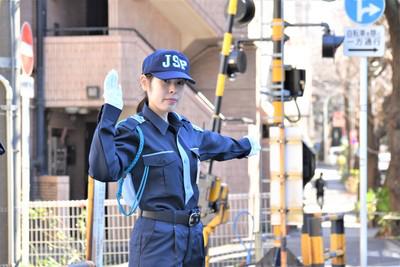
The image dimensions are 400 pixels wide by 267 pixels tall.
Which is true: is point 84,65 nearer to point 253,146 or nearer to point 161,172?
point 253,146

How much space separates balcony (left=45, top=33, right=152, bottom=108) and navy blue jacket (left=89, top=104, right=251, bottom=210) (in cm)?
856

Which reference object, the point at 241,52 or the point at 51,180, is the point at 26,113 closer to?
the point at 241,52

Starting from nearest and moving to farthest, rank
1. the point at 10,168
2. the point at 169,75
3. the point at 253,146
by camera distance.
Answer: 1. the point at 169,75
2. the point at 253,146
3. the point at 10,168

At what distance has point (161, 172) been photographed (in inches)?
131

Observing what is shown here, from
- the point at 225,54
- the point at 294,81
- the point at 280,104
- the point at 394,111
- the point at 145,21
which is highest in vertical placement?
the point at 145,21

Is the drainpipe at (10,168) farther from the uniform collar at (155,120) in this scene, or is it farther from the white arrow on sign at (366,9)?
the white arrow on sign at (366,9)

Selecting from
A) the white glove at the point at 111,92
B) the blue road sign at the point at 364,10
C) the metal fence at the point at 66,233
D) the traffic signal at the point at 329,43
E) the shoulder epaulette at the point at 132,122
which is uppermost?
the blue road sign at the point at 364,10

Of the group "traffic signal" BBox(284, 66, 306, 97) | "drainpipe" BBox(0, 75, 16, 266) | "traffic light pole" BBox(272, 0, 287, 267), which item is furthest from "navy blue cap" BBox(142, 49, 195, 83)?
"traffic signal" BBox(284, 66, 306, 97)

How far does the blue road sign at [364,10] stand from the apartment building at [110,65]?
148 inches

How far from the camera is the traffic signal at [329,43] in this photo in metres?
8.09

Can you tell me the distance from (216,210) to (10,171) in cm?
268

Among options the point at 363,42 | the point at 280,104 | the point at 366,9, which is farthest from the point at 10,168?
the point at 366,9

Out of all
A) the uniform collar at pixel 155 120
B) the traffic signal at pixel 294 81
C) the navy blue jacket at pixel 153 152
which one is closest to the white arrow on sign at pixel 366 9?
the traffic signal at pixel 294 81

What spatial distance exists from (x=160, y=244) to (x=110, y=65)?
8983mm
